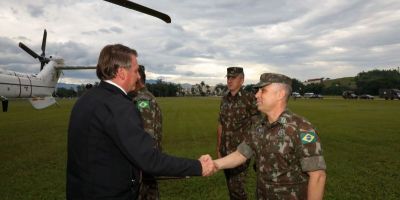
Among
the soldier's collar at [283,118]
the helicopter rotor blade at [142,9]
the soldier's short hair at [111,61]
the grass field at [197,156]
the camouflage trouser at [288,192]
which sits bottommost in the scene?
the grass field at [197,156]

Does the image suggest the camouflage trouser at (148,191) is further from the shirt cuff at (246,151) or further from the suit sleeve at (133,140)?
the suit sleeve at (133,140)

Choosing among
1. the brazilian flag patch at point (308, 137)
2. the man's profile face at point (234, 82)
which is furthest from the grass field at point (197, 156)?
the brazilian flag patch at point (308, 137)

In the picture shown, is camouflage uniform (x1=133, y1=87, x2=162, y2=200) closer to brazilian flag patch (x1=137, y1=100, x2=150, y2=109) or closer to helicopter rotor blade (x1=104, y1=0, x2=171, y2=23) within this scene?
brazilian flag patch (x1=137, y1=100, x2=150, y2=109)

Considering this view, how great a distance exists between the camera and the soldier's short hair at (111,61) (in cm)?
287

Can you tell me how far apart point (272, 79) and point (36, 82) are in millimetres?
34347

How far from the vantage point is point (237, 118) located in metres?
6.19

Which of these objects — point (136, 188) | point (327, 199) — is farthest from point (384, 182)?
point (136, 188)

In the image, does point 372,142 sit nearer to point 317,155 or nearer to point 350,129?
point 350,129

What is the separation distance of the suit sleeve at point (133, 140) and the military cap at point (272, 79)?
4.34ft

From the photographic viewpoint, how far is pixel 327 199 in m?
6.82

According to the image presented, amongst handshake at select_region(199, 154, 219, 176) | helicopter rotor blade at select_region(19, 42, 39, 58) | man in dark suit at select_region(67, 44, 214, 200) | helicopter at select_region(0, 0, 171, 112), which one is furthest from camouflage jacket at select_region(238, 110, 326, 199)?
helicopter rotor blade at select_region(19, 42, 39, 58)

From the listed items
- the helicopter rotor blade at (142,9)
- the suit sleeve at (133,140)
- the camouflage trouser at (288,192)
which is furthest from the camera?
the helicopter rotor blade at (142,9)

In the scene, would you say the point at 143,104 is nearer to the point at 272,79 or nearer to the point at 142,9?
the point at 142,9

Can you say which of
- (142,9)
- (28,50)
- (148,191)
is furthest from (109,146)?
(28,50)
